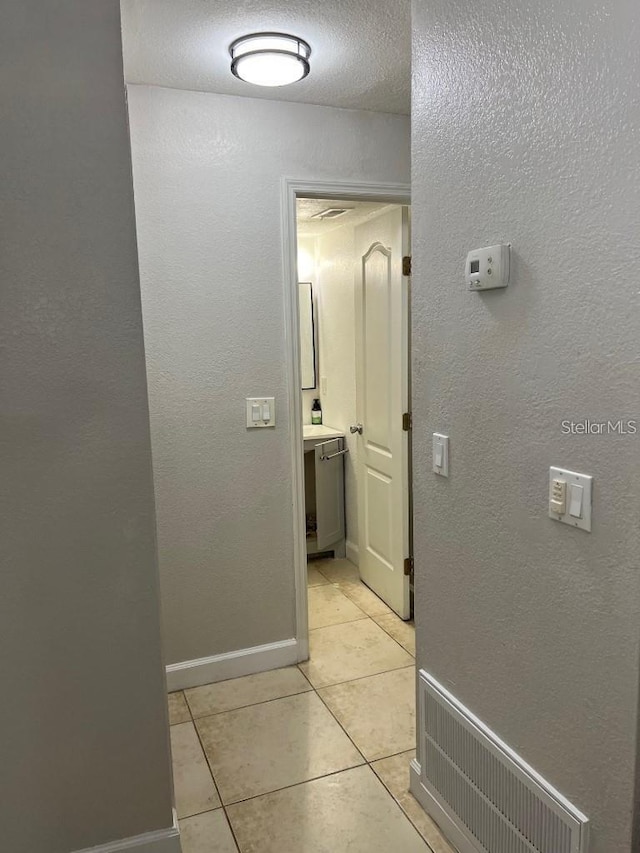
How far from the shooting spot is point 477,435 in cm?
163

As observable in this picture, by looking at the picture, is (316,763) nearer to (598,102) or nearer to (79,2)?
(598,102)

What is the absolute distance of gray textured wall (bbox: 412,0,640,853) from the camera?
1.19m

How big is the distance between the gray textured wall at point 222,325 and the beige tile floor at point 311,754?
0.97 feet

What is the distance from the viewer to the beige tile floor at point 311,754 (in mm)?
1908

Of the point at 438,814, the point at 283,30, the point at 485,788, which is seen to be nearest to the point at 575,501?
the point at 485,788

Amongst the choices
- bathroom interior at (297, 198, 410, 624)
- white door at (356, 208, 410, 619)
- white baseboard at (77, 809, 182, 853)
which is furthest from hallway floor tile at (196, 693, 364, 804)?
bathroom interior at (297, 198, 410, 624)

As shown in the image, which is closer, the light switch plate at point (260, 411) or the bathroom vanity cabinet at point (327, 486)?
the light switch plate at point (260, 411)

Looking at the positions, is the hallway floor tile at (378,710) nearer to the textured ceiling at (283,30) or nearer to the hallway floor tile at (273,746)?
the hallway floor tile at (273,746)

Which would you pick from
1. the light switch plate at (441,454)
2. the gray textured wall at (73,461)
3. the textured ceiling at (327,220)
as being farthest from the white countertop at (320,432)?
the gray textured wall at (73,461)

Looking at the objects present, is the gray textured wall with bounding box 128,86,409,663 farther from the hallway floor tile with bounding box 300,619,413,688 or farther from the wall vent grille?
the wall vent grille

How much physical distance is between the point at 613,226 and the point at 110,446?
127cm

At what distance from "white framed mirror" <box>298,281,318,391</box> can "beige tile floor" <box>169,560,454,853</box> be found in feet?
6.34

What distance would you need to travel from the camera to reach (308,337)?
→ 452 centimetres

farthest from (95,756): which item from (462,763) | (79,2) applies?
(79,2)
